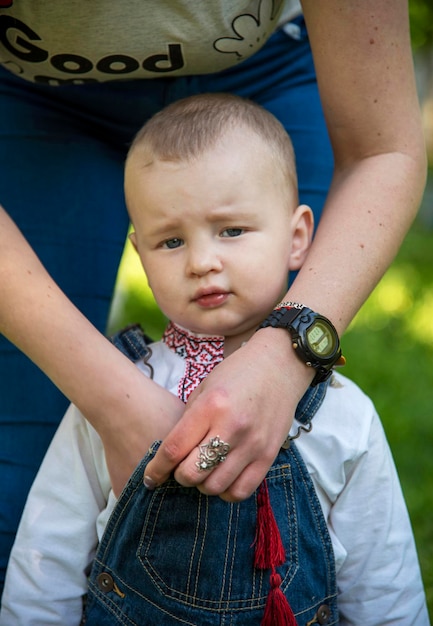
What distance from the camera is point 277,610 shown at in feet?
5.06

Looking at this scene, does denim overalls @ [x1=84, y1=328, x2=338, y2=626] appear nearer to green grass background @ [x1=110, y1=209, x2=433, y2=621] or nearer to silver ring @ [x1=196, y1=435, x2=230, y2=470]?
silver ring @ [x1=196, y1=435, x2=230, y2=470]

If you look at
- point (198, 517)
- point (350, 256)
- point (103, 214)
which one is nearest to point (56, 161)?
point (103, 214)

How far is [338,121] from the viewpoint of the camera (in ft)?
5.82

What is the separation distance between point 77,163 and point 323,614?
118 cm

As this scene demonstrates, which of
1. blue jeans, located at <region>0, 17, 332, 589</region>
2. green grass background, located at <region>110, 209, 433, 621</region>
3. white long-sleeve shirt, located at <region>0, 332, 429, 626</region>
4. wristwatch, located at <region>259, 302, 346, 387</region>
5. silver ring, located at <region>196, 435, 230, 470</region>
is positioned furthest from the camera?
green grass background, located at <region>110, 209, 433, 621</region>

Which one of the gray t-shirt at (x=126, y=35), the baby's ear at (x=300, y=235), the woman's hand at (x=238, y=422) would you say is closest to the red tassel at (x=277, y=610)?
the woman's hand at (x=238, y=422)

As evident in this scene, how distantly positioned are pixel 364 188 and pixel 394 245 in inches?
5.1

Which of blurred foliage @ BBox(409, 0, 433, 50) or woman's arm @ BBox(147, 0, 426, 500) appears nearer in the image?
woman's arm @ BBox(147, 0, 426, 500)

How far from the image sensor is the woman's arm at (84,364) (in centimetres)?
151

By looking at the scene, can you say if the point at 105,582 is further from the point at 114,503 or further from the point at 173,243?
the point at 173,243

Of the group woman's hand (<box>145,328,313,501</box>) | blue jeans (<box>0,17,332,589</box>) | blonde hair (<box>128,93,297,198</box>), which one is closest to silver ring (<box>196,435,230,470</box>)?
woman's hand (<box>145,328,313,501</box>)

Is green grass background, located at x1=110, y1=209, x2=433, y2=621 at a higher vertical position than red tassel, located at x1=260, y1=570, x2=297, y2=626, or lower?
lower

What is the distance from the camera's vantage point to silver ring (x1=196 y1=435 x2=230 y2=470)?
1.35m

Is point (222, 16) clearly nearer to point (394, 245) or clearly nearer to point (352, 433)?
point (394, 245)
